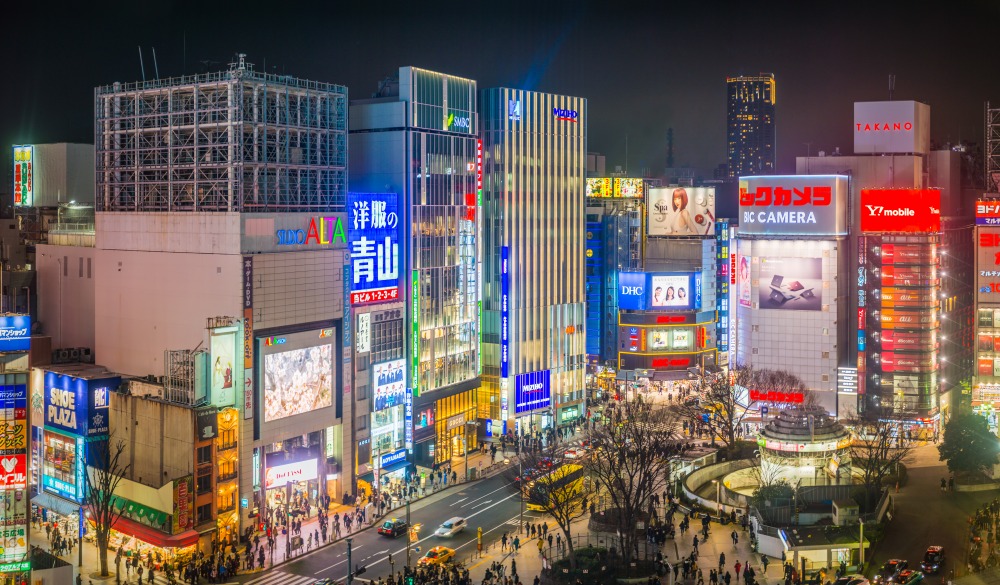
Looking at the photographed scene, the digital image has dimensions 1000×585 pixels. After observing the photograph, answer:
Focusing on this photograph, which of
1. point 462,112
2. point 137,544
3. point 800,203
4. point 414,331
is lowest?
point 137,544

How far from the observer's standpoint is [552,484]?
62.4 metres

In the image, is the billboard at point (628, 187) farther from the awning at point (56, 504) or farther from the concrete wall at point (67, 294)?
the awning at point (56, 504)

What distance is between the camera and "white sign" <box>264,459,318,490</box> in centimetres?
6744

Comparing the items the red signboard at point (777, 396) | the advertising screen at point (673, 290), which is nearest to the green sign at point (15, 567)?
the red signboard at point (777, 396)

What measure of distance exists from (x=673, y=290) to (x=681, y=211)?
1218 centimetres

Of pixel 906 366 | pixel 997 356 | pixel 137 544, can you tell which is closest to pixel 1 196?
pixel 137 544

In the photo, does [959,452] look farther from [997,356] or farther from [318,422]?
[318,422]

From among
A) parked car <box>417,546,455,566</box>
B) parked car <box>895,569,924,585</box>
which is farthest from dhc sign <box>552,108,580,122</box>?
parked car <box>895,569,924,585</box>

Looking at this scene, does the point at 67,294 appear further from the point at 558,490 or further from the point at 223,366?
the point at 558,490

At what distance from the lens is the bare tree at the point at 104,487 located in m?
58.2

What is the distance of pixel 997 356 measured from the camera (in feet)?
330

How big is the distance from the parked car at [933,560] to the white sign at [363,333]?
37784 millimetres

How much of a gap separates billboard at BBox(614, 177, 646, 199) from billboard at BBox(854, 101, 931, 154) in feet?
96.1

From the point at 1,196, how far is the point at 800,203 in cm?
7529
